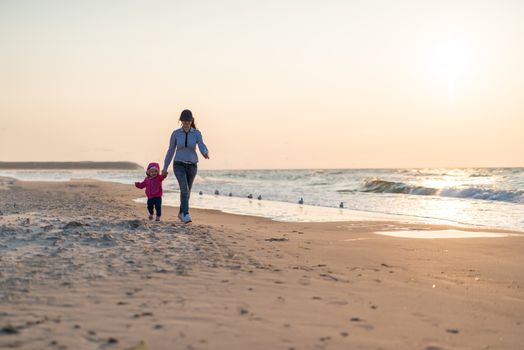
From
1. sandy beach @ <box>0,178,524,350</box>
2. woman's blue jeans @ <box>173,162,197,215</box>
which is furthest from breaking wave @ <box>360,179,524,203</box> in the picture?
woman's blue jeans @ <box>173,162,197,215</box>

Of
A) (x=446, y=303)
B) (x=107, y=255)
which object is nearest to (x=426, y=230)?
(x=446, y=303)

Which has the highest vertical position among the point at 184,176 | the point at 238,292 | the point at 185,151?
the point at 185,151

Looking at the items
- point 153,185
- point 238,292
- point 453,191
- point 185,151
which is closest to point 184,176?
point 185,151

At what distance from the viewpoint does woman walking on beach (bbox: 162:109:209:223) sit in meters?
8.80

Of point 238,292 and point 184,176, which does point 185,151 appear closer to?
point 184,176

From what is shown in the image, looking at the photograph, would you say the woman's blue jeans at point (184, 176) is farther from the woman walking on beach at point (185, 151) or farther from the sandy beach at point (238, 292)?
the sandy beach at point (238, 292)

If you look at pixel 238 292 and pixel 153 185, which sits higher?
pixel 153 185

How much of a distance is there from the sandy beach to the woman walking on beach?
5.07 ft

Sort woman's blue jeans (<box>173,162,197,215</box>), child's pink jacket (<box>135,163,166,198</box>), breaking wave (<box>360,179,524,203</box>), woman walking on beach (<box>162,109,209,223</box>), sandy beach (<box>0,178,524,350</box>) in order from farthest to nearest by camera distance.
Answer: breaking wave (<box>360,179,524,203</box>), child's pink jacket (<box>135,163,166,198</box>), woman's blue jeans (<box>173,162,197,215</box>), woman walking on beach (<box>162,109,209,223</box>), sandy beach (<box>0,178,524,350</box>)

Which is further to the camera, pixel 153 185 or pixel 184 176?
pixel 153 185

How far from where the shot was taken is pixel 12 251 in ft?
19.0

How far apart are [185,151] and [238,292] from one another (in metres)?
4.77

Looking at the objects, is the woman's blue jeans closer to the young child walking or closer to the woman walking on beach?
the woman walking on beach

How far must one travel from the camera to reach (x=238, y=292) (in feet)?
14.6
